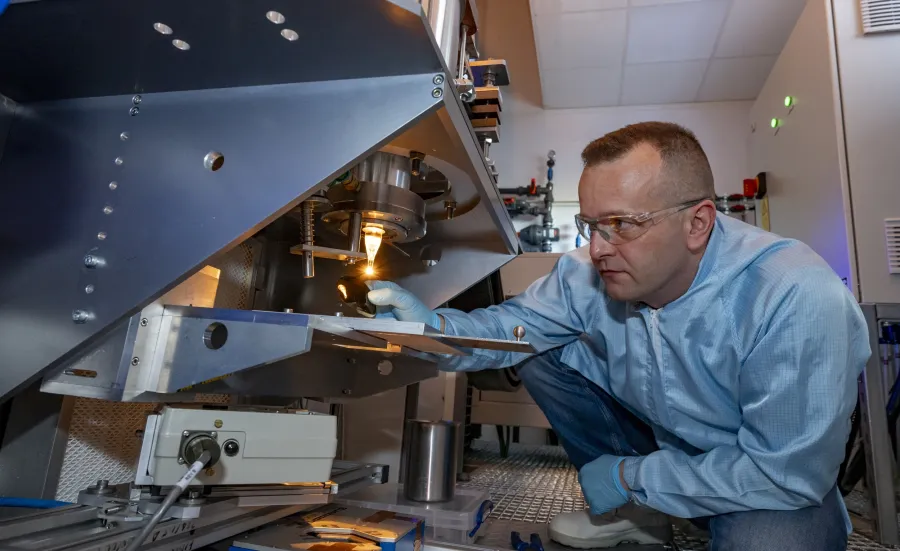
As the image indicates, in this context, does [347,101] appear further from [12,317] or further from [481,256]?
[481,256]

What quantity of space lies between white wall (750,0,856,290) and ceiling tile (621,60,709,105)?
0.56 metres

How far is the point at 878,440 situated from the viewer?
1.21 m

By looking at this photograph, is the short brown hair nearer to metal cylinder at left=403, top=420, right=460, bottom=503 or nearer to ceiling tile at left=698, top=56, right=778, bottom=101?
metal cylinder at left=403, top=420, right=460, bottom=503

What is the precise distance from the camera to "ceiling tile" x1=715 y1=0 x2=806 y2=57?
2.24 m

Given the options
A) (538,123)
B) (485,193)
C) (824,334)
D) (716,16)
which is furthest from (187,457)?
(538,123)

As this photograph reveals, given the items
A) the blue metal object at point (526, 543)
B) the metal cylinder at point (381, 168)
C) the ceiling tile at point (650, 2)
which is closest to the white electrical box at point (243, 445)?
the metal cylinder at point (381, 168)

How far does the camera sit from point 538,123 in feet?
10.5

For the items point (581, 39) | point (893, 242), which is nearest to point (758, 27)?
point (581, 39)

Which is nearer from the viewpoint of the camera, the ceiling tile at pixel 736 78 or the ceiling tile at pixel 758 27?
the ceiling tile at pixel 758 27

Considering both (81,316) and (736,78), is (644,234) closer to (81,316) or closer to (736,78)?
(81,316)

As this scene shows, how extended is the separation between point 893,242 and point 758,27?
4.54 ft

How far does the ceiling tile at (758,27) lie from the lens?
2.24 m

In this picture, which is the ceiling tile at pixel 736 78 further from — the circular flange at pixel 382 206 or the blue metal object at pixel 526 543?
the blue metal object at pixel 526 543

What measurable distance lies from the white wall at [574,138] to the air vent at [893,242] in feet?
4.45
